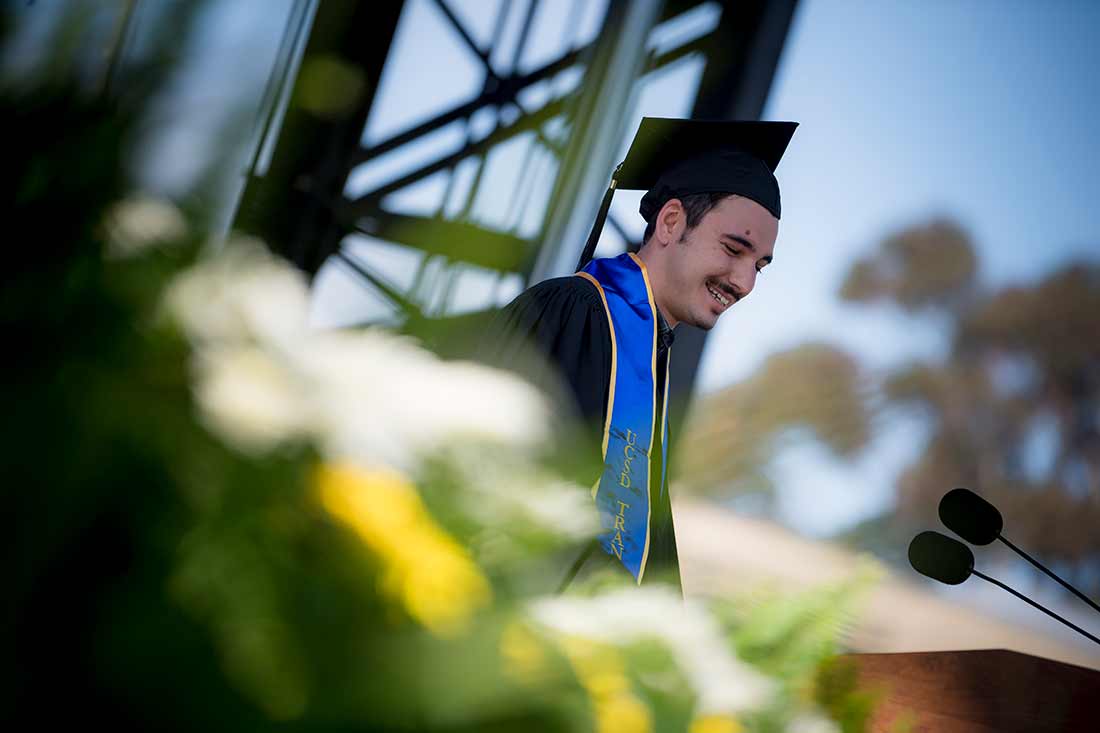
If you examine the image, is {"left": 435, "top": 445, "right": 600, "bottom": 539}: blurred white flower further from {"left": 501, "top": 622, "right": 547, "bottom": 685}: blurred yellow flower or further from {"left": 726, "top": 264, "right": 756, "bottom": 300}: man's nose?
{"left": 726, "top": 264, "right": 756, "bottom": 300}: man's nose

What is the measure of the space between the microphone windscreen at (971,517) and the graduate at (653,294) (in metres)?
0.35

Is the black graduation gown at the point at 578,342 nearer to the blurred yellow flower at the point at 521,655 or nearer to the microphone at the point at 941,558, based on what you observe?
the microphone at the point at 941,558

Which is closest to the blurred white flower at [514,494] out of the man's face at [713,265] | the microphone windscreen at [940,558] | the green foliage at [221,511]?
the green foliage at [221,511]

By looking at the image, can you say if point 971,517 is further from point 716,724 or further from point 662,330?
point 716,724

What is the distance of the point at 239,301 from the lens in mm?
169

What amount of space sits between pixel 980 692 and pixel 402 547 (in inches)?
24.4

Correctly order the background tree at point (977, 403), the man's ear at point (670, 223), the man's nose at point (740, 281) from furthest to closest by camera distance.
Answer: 1. the background tree at point (977, 403)
2. the man's ear at point (670, 223)
3. the man's nose at point (740, 281)

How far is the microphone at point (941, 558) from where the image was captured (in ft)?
3.27

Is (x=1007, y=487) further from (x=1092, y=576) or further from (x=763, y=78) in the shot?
(x=763, y=78)

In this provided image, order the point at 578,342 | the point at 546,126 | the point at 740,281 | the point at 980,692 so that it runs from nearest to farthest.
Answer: the point at 980,692 < the point at 578,342 < the point at 740,281 < the point at 546,126

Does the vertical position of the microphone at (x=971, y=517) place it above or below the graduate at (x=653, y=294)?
below

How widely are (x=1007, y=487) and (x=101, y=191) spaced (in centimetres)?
1755

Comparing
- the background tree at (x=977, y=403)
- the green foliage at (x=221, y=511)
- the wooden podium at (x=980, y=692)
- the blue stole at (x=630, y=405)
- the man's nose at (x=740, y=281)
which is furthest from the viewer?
the background tree at (x=977, y=403)

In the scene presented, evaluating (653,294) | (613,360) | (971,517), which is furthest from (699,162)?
(971,517)
